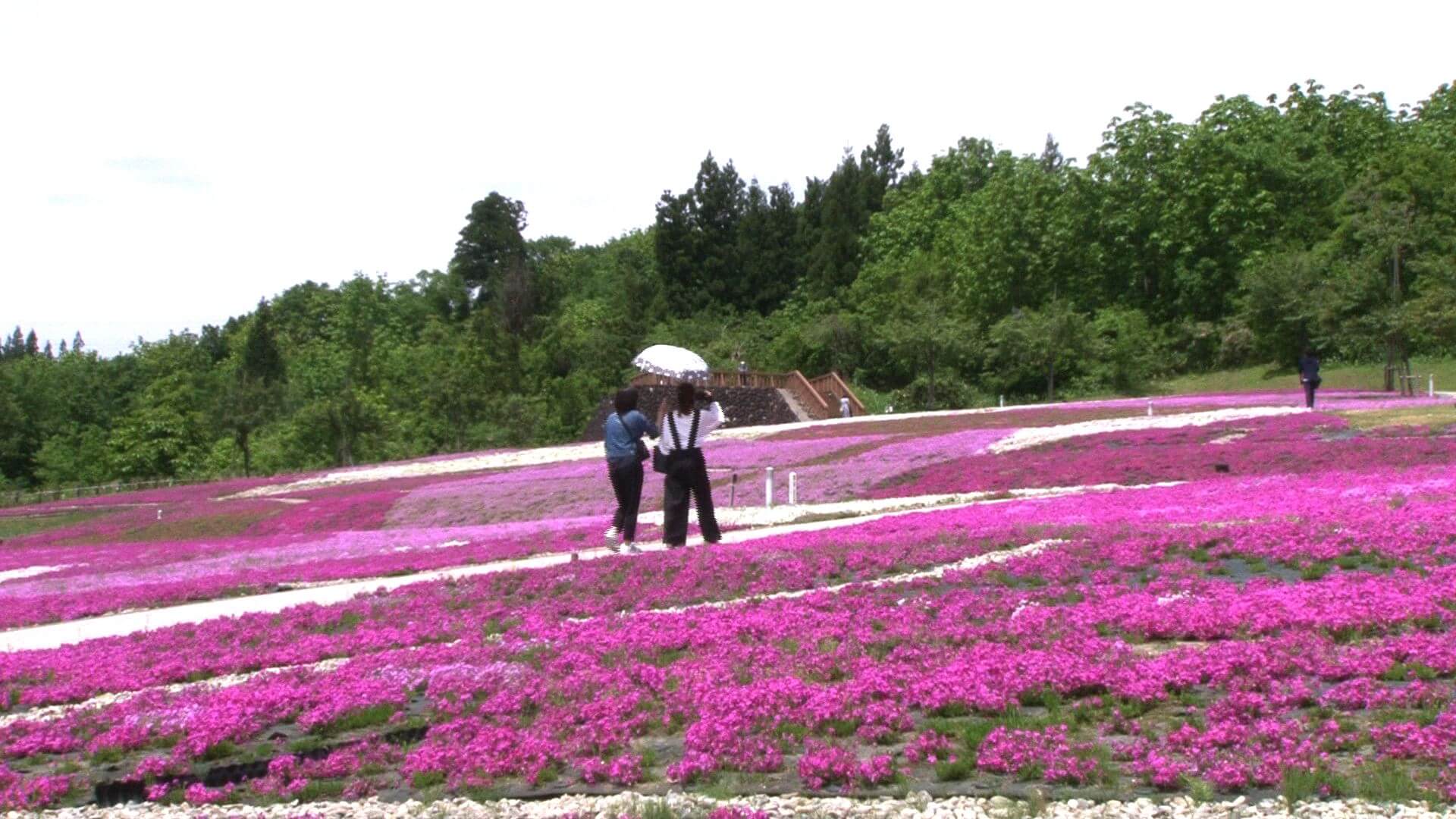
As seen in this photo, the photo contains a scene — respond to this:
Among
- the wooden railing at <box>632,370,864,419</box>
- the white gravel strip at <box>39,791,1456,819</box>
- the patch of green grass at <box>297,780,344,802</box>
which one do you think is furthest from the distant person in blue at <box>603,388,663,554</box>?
the wooden railing at <box>632,370,864,419</box>

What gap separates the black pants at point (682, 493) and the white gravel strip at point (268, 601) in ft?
2.90

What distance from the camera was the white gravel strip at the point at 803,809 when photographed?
6.93 m

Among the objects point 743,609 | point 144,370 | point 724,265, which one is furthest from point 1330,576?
point 144,370

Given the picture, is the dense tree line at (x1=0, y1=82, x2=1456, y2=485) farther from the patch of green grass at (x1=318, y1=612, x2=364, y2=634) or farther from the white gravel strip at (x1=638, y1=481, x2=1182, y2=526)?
the patch of green grass at (x1=318, y1=612, x2=364, y2=634)

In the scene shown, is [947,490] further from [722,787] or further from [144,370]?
[144,370]

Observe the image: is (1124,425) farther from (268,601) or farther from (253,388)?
(253,388)

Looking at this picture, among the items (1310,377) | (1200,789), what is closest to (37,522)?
(1310,377)

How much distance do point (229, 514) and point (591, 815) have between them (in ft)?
123

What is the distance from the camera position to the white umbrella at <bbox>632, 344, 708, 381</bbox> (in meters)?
19.6

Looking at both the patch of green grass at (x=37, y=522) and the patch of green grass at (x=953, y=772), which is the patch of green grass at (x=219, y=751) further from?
the patch of green grass at (x=37, y=522)

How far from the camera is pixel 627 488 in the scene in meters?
18.1

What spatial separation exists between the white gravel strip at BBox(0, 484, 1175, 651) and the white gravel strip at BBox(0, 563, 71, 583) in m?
12.1

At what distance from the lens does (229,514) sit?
4191cm

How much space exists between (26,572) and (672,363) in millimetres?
19396
